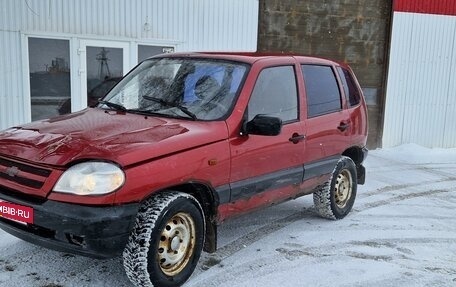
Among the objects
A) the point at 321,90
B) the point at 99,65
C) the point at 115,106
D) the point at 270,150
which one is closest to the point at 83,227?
the point at 115,106

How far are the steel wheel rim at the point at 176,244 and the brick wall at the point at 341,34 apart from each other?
713cm

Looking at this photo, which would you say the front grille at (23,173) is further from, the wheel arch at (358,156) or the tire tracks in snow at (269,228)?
the wheel arch at (358,156)

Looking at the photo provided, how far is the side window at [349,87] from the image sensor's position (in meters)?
5.97

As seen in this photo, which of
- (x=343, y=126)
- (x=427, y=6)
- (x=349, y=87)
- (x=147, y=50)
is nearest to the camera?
(x=343, y=126)

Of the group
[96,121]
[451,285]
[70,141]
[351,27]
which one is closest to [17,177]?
[70,141]

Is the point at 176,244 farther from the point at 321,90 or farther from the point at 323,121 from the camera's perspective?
the point at 321,90

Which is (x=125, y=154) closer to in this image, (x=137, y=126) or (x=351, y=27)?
(x=137, y=126)

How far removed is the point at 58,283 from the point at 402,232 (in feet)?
12.1

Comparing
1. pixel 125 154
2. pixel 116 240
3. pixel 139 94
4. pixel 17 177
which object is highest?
pixel 139 94

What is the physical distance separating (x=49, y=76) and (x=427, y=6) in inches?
342

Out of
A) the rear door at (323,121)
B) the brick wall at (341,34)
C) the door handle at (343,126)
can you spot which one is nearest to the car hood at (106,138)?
the rear door at (323,121)

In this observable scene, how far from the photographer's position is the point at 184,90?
444 centimetres

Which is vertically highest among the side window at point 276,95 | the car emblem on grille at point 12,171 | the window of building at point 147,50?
Result: the window of building at point 147,50

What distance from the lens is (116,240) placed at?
3.32 metres
